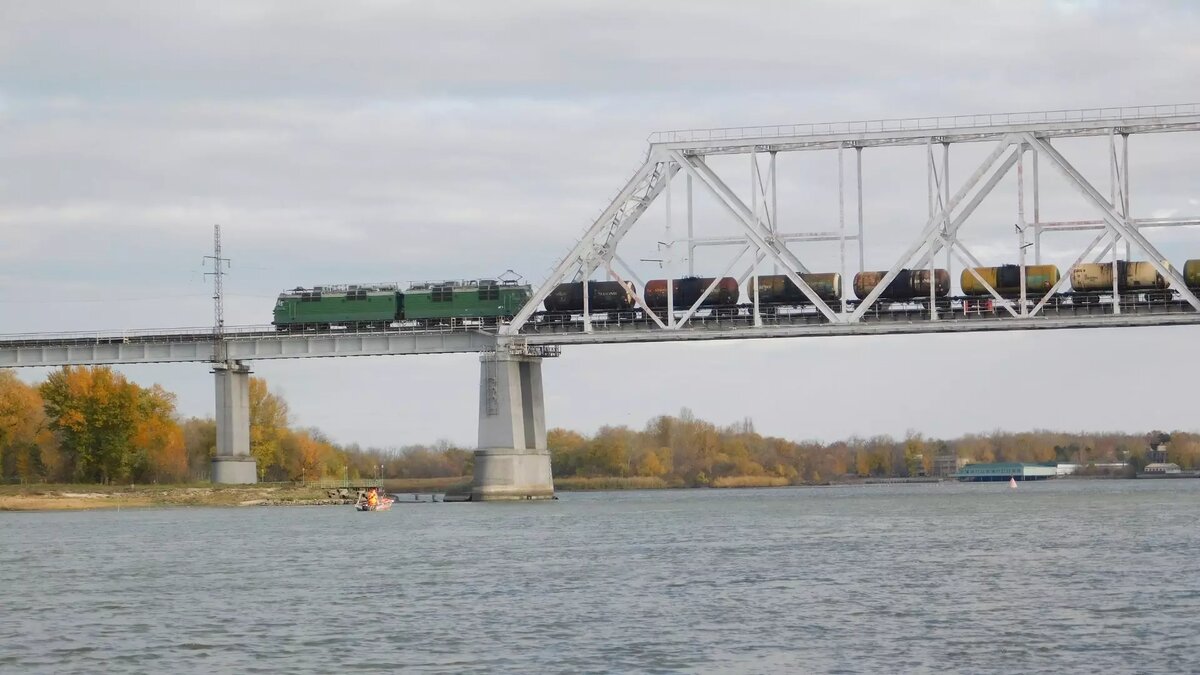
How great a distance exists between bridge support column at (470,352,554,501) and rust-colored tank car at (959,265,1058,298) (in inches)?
1314

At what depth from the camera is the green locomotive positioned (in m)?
134

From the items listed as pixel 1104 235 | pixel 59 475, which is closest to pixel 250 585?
pixel 1104 235

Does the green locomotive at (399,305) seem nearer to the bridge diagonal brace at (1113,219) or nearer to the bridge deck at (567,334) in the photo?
the bridge deck at (567,334)

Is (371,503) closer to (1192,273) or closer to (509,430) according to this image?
(509,430)

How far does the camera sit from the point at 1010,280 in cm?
12069

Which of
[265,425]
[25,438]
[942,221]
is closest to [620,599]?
[942,221]

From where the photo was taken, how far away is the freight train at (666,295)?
119312mm

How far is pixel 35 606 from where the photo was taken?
5312 cm

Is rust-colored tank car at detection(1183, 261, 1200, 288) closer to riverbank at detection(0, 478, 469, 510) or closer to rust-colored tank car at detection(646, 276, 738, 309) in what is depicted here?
rust-colored tank car at detection(646, 276, 738, 309)

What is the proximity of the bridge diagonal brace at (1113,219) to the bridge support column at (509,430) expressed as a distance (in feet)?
135

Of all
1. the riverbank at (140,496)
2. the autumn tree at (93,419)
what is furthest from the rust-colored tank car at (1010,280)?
the autumn tree at (93,419)

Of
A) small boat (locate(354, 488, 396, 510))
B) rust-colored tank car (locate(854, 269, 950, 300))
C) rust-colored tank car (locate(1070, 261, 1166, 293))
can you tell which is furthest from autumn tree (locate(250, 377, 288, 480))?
rust-colored tank car (locate(1070, 261, 1166, 293))

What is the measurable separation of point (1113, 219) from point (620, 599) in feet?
251

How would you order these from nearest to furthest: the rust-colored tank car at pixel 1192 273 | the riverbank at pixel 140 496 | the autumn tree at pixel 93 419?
1. the rust-colored tank car at pixel 1192 273
2. the riverbank at pixel 140 496
3. the autumn tree at pixel 93 419
